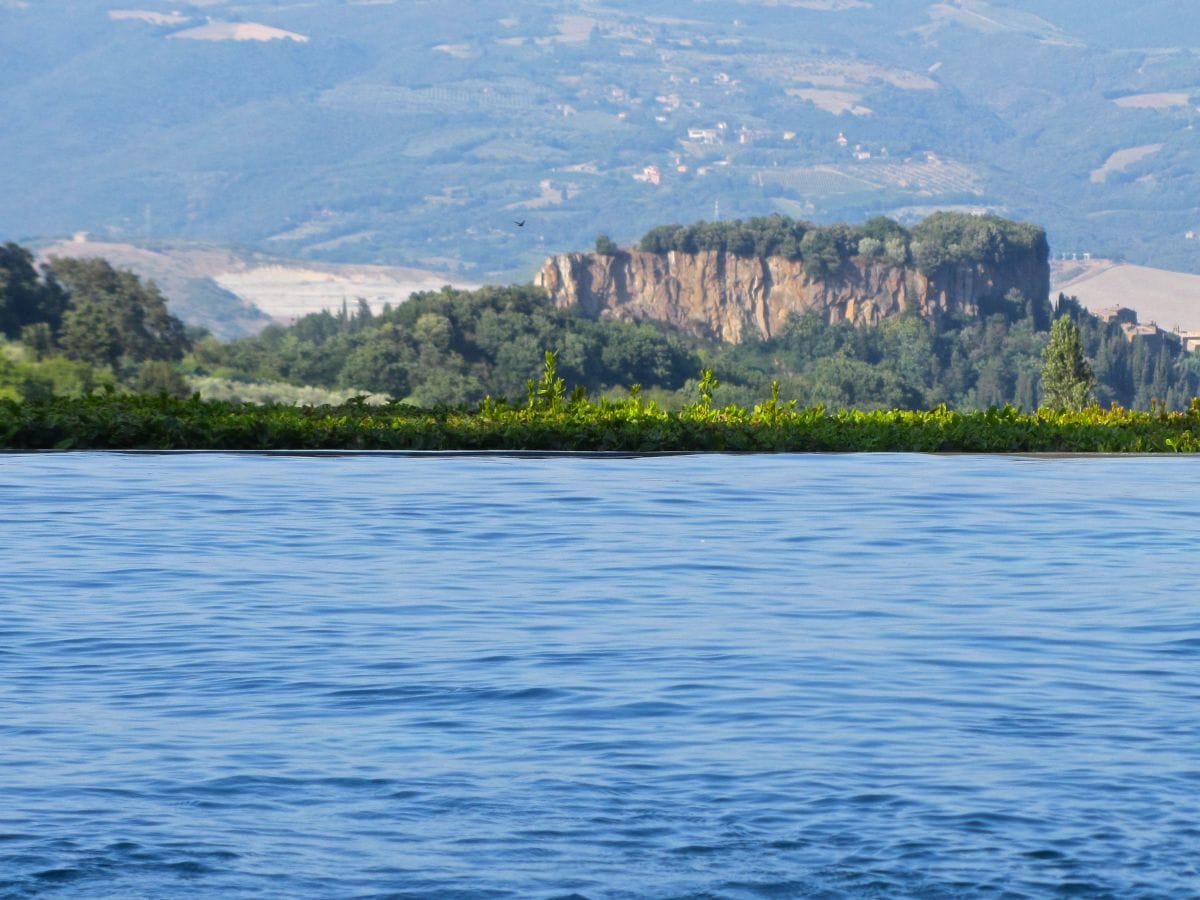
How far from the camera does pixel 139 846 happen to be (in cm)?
549

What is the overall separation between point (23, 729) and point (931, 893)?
3.55 metres

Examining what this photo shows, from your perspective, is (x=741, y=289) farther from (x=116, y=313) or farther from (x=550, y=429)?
(x=550, y=429)

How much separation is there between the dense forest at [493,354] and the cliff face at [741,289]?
306 cm

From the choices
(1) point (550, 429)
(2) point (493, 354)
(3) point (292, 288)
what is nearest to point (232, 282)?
(3) point (292, 288)

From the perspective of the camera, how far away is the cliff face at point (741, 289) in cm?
15050

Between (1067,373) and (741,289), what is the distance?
417ft

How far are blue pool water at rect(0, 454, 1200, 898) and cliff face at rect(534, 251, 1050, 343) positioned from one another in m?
136

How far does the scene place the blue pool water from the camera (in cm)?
543

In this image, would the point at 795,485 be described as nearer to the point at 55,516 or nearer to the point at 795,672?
the point at 55,516

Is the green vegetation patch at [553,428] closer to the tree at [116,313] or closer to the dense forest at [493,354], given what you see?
the dense forest at [493,354]

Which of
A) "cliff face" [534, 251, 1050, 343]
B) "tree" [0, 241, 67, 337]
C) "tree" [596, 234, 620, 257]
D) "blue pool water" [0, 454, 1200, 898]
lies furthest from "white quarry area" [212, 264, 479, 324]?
"blue pool water" [0, 454, 1200, 898]

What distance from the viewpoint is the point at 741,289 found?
15362 centimetres

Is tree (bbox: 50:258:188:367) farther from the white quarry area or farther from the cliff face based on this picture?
the cliff face

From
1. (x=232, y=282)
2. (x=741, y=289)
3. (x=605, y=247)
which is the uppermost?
(x=605, y=247)
